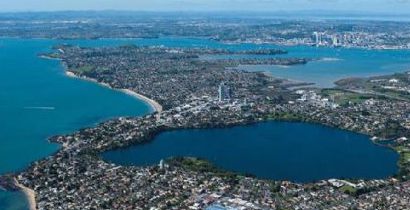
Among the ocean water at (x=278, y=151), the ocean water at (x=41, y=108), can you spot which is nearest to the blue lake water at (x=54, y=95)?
the ocean water at (x=41, y=108)

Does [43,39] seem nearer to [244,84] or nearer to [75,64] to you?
[75,64]

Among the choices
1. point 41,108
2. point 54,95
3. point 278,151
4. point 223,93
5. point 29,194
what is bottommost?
point 54,95

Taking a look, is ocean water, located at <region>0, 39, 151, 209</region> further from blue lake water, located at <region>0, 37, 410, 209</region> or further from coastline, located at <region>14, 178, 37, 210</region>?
coastline, located at <region>14, 178, 37, 210</region>

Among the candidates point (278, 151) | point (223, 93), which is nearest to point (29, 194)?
point (278, 151)

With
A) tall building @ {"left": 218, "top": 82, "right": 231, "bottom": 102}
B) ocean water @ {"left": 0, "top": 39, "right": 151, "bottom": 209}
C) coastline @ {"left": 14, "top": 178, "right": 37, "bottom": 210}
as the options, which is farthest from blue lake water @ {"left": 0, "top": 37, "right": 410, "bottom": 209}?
tall building @ {"left": 218, "top": 82, "right": 231, "bottom": 102}

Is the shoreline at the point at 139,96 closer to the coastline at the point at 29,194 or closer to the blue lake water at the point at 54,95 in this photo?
the blue lake water at the point at 54,95

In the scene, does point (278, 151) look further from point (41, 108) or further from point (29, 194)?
point (41, 108)
